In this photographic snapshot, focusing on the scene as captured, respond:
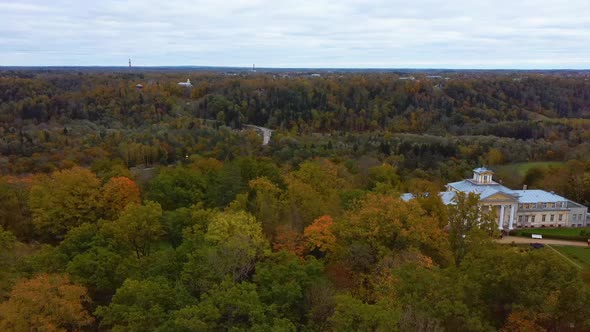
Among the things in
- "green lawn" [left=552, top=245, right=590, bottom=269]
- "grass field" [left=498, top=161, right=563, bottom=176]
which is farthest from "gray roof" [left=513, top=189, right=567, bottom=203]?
"grass field" [left=498, top=161, right=563, bottom=176]

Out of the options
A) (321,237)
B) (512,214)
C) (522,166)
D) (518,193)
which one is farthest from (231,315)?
(522,166)

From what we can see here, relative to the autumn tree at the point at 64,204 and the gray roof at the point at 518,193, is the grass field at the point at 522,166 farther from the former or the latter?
the autumn tree at the point at 64,204

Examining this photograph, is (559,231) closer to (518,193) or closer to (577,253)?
(518,193)

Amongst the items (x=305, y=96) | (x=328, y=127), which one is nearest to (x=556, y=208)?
(x=328, y=127)

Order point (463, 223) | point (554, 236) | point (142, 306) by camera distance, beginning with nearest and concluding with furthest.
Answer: point (142, 306) → point (463, 223) → point (554, 236)

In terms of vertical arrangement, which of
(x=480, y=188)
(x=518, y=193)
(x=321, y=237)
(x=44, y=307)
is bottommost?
(x=518, y=193)

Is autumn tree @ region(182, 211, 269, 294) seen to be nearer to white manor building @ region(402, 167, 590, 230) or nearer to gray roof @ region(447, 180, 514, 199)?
white manor building @ region(402, 167, 590, 230)

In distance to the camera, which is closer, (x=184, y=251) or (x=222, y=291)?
(x=222, y=291)

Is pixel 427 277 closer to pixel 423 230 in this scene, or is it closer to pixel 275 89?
pixel 423 230
